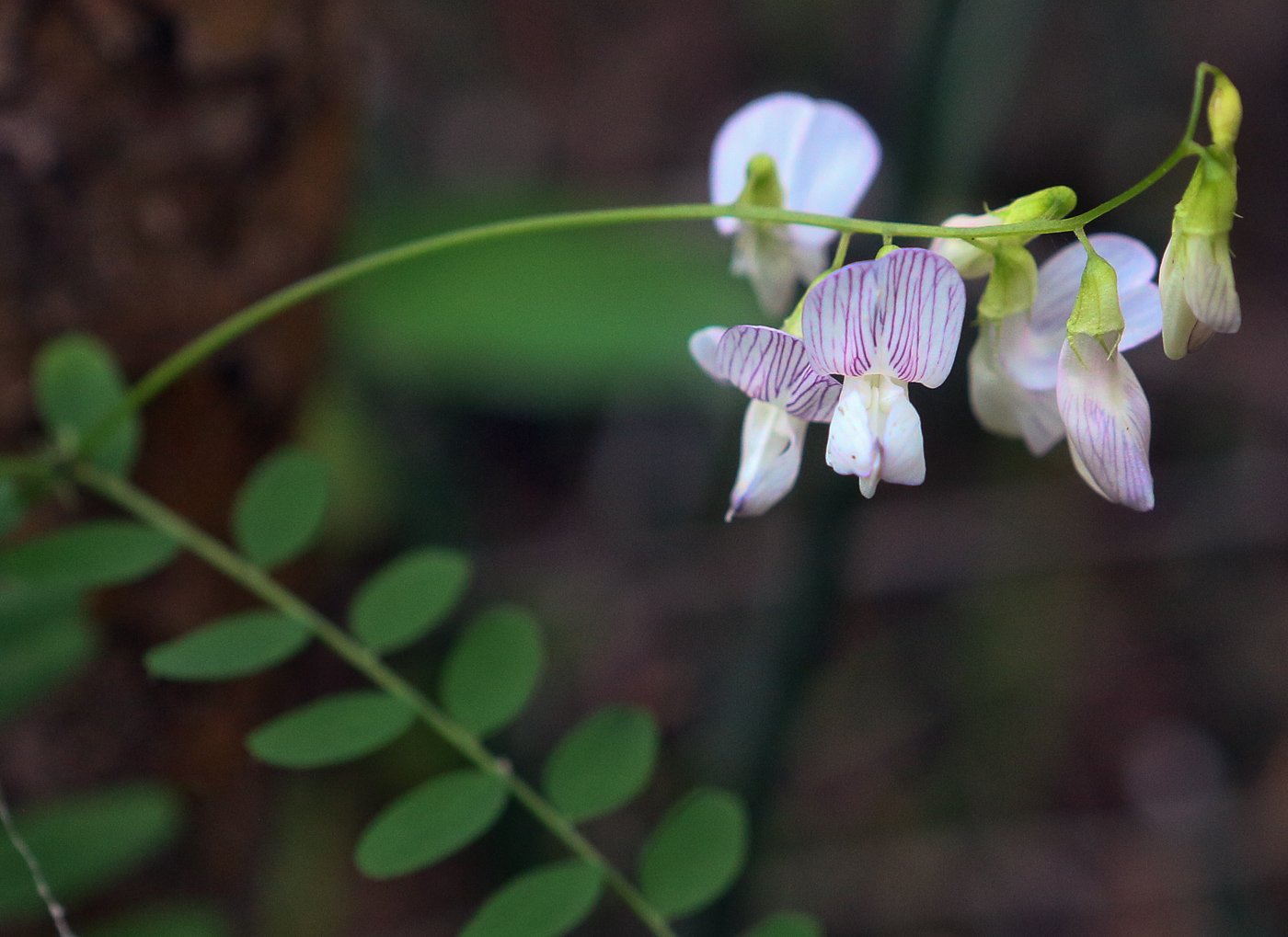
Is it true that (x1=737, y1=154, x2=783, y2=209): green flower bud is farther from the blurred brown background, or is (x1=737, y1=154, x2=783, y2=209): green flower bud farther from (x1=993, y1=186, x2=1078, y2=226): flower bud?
the blurred brown background

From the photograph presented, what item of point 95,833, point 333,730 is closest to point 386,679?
point 333,730

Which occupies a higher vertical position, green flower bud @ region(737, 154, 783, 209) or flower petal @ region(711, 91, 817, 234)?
flower petal @ region(711, 91, 817, 234)

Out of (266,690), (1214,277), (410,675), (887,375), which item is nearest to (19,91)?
(266,690)

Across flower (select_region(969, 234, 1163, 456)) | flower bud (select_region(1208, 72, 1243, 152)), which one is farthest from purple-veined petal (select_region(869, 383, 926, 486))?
flower bud (select_region(1208, 72, 1243, 152))

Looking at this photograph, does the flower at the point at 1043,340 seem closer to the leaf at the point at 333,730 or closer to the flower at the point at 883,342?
the flower at the point at 883,342

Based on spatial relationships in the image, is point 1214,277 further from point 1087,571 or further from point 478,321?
point 1087,571

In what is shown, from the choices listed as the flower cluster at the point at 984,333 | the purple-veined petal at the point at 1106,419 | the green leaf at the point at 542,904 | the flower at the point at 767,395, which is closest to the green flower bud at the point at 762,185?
the flower cluster at the point at 984,333
